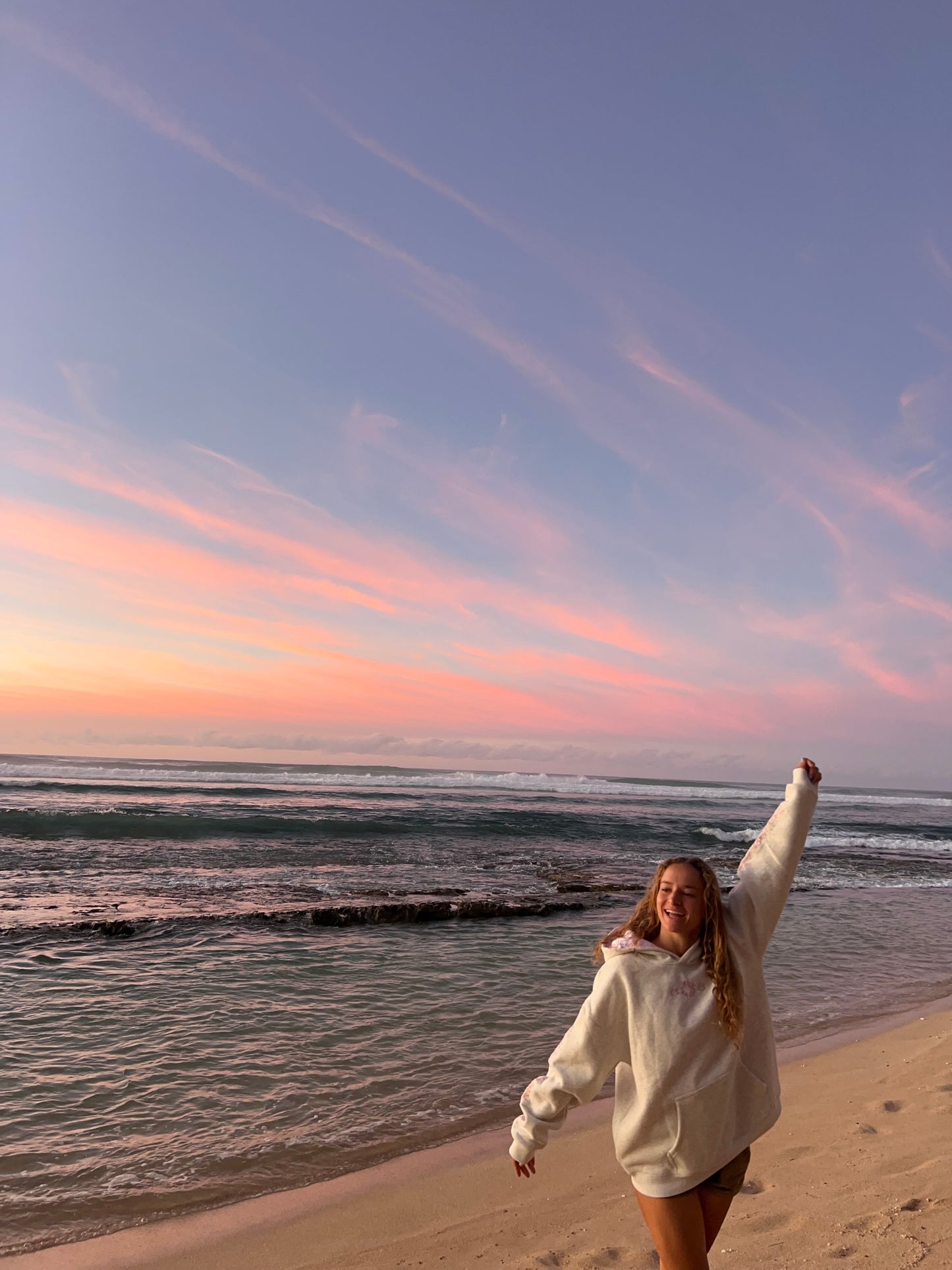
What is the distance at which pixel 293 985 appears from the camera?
29.2ft

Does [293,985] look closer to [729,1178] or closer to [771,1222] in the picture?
[771,1222]

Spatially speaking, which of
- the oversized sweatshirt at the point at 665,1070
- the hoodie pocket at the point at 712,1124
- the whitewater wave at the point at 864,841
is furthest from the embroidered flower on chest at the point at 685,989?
the whitewater wave at the point at 864,841

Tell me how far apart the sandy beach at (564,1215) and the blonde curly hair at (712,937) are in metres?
2.07

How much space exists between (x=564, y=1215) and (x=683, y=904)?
2.81 m

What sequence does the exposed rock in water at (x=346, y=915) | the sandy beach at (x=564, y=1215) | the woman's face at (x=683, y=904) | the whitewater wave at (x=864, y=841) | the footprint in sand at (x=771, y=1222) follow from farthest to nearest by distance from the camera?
the whitewater wave at (x=864, y=841) → the exposed rock in water at (x=346, y=915) → the footprint in sand at (x=771, y=1222) → the sandy beach at (x=564, y=1215) → the woman's face at (x=683, y=904)

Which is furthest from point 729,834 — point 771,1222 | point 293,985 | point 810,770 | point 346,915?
point 810,770

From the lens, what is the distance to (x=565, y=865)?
68.7ft

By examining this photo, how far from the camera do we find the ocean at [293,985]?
5.16 m

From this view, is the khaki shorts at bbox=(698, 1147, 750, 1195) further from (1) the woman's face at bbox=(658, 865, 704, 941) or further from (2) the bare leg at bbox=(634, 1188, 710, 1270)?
(1) the woman's face at bbox=(658, 865, 704, 941)

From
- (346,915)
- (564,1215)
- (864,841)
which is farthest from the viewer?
(864,841)

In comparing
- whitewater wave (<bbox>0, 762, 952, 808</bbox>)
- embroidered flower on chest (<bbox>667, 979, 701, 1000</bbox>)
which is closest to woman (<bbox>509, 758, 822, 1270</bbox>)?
embroidered flower on chest (<bbox>667, 979, 701, 1000</bbox>)

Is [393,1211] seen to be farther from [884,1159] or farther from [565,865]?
[565,865]

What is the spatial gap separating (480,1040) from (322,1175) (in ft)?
8.58

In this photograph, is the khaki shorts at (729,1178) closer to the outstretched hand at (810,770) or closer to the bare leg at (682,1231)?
the bare leg at (682,1231)
